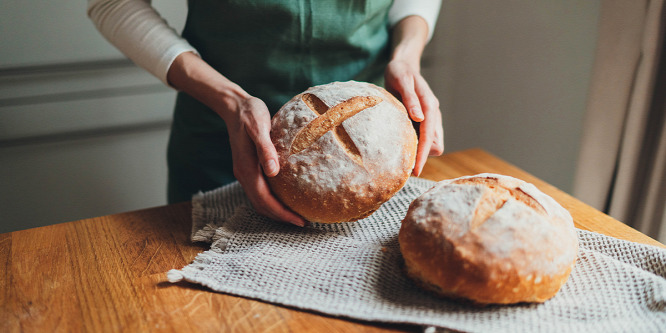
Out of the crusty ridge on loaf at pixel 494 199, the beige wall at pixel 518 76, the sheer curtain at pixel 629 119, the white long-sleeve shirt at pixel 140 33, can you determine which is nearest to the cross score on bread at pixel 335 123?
the crusty ridge on loaf at pixel 494 199

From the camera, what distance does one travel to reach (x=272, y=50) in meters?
1.11

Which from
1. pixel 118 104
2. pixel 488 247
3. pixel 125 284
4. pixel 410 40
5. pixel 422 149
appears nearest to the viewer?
pixel 488 247

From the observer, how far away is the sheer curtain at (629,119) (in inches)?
44.9

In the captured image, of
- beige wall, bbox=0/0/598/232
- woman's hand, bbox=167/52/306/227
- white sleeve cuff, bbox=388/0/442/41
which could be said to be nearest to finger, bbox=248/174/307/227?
woman's hand, bbox=167/52/306/227

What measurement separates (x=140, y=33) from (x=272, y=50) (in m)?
0.30

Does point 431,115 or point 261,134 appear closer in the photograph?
point 261,134

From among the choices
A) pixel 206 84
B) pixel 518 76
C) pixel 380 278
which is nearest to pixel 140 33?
pixel 206 84

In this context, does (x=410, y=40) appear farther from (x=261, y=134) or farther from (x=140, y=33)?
(x=140, y=33)

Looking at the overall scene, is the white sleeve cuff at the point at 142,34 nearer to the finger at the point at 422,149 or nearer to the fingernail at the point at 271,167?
the fingernail at the point at 271,167

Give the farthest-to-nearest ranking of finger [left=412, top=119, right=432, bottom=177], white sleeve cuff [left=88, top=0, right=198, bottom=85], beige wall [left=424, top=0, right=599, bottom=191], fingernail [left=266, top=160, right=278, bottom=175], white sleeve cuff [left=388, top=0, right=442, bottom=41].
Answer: beige wall [left=424, top=0, right=599, bottom=191], white sleeve cuff [left=388, top=0, right=442, bottom=41], white sleeve cuff [left=88, top=0, right=198, bottom=85], finger [left=412, top=119, right=432, bottom=177], fingernail [left=266, top=160, right=278, bottom=175]

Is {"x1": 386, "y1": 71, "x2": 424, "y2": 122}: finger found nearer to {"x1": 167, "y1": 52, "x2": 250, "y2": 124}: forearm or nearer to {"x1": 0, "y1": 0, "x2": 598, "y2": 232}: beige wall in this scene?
{"x1": 167, "y1": 52, "x2": 250, "y2": 124}: forearm

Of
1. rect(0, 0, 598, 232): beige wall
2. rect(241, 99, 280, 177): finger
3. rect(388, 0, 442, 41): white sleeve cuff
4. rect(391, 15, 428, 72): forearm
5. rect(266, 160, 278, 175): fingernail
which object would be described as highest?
rect(388, 0, 442, 41): white sleeve cuff

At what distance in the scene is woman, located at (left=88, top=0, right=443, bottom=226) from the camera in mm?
1018

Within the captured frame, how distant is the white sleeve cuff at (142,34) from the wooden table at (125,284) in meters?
0.34
